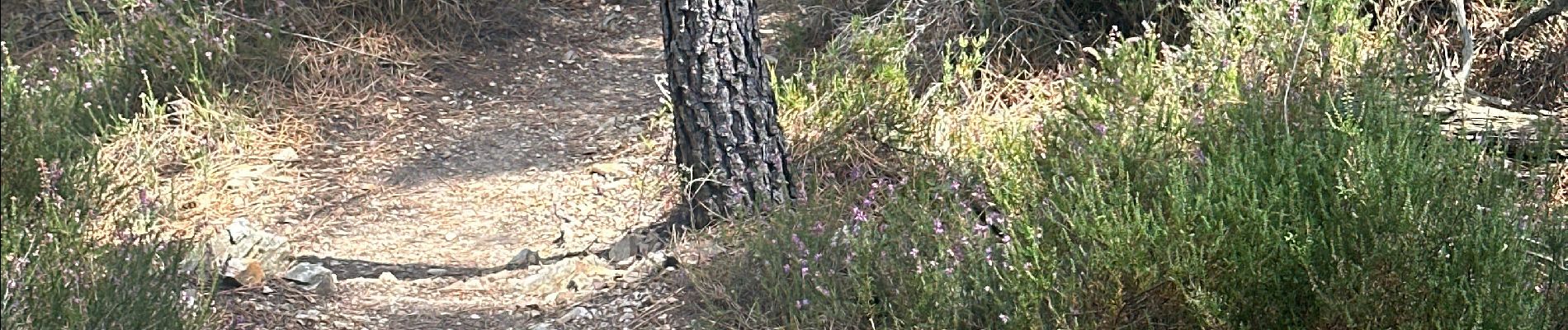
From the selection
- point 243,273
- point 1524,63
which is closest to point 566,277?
point 243,273

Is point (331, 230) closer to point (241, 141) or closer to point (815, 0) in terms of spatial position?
point (241, 141)

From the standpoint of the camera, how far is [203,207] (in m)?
5.41

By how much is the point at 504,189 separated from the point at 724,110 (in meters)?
1.52

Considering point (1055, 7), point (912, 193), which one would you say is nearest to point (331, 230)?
point (912, 193)

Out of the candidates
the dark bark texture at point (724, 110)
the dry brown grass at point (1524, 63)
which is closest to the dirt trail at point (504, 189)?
the dark bark texture at point (724, 110)

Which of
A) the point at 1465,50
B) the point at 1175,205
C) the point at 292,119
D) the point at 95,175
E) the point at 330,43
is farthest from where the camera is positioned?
the point at 330,43

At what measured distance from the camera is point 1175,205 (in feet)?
10.3

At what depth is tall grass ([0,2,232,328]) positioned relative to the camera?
3621 mm

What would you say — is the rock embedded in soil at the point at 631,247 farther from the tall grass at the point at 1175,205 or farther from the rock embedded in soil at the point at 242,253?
the rock embedded in soil at the point at 242,253

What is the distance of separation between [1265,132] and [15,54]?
18.7 feet

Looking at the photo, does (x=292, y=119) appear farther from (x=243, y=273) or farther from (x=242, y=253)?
(x=243, y=273)

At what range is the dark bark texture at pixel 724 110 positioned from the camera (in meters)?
4.33

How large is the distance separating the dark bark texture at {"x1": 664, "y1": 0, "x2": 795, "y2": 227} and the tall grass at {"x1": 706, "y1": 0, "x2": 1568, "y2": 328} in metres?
0.19

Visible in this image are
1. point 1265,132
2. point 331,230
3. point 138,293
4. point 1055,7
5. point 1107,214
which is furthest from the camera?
point 1055,7
